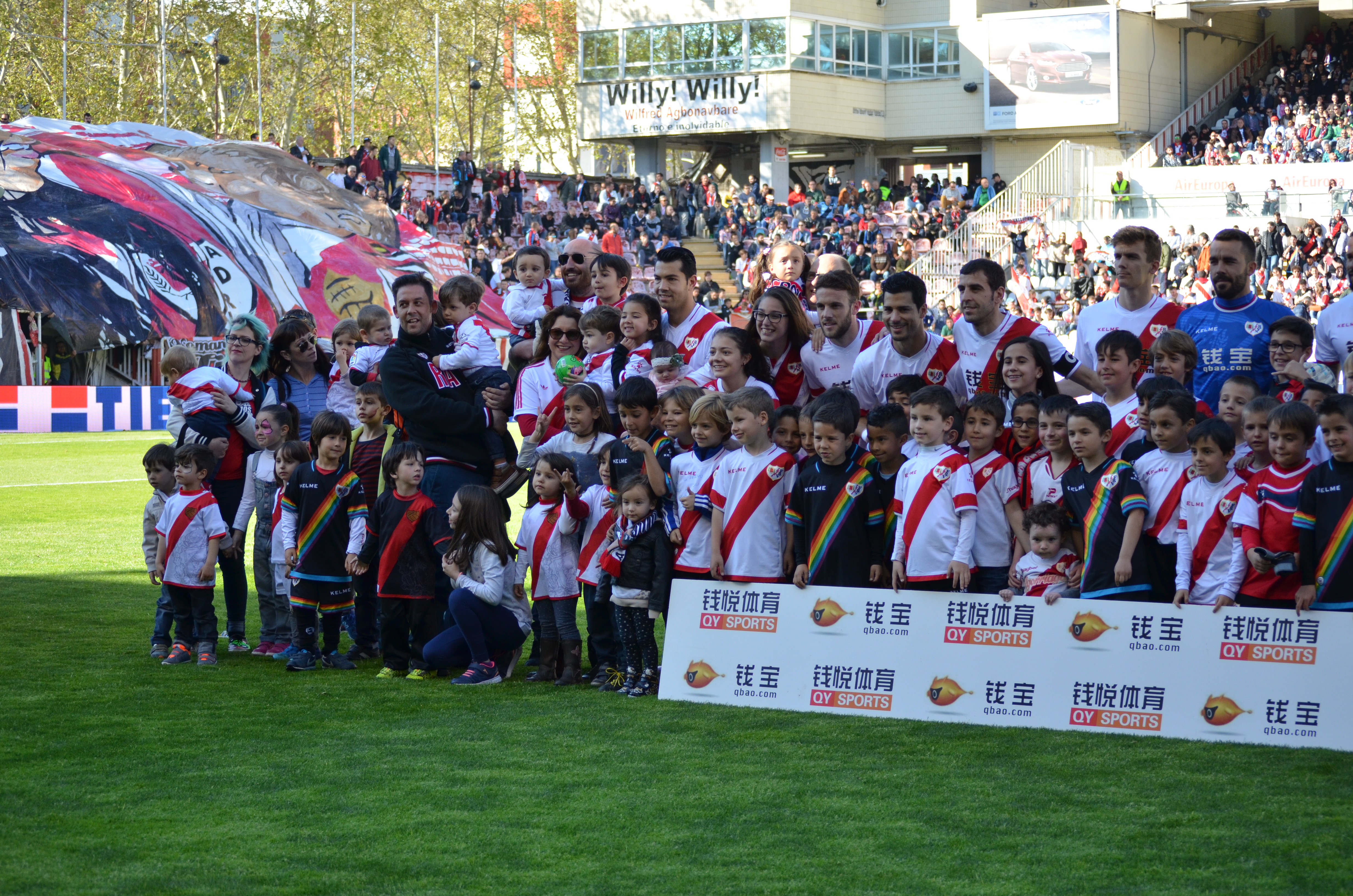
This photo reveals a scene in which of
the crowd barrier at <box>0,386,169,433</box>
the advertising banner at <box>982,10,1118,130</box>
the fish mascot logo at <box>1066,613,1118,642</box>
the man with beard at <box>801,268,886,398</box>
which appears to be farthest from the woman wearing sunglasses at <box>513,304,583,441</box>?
the advertising banner at <box>982,10,1118,130</box>

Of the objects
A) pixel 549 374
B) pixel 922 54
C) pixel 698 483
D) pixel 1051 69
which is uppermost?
pixel 922 54

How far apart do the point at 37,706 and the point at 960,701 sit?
177 inches

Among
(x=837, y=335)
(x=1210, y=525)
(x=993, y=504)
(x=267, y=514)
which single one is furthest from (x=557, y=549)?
(x=1210, y=525)

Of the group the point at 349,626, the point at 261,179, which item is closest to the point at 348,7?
the point at 261,179

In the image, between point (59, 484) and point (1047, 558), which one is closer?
point (1047, 558)

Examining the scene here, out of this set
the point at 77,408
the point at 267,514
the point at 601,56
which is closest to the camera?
the point at 267,514

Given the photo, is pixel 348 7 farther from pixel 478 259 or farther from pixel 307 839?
pixel 307 839

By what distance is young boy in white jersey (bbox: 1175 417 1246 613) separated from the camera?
6.53 metres

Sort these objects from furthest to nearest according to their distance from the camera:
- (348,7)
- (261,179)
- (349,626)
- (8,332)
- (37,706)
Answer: (348,7), (261,179), (8,332), (349,626), (37,706)

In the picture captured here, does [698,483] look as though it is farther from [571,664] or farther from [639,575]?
[571,664]

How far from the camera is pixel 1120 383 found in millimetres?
7234

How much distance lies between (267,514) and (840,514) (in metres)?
3.64

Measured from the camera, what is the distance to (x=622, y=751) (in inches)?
251

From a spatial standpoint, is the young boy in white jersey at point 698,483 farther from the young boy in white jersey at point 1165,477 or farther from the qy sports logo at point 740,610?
the young boy in white jersey at point 1165,477
